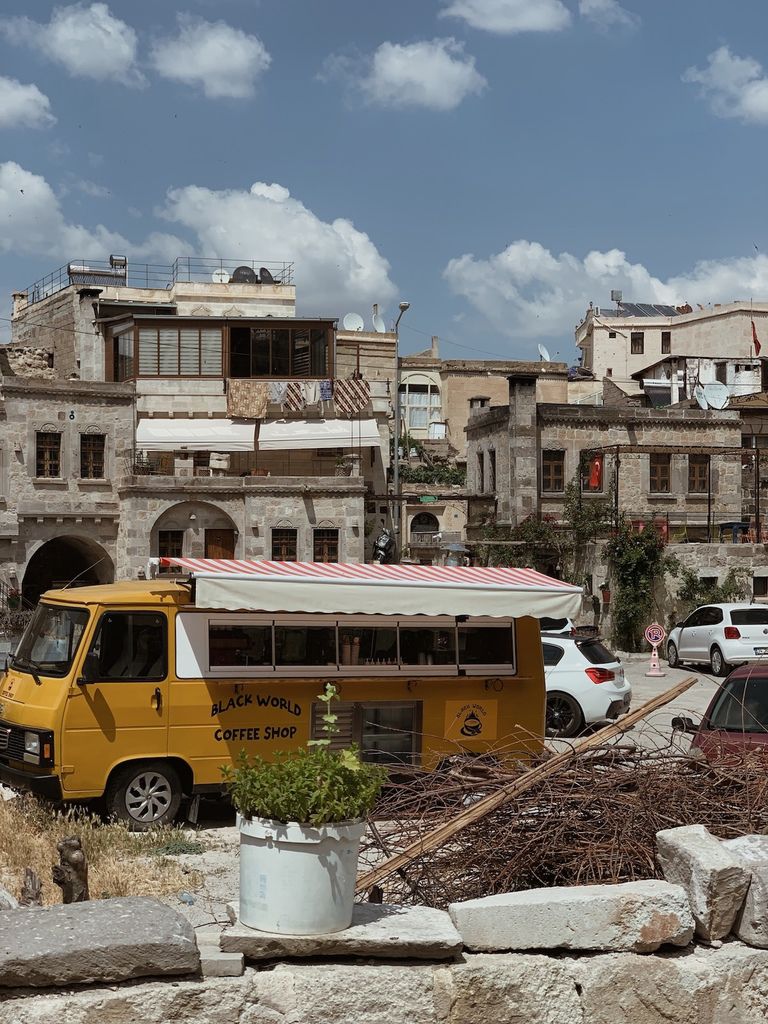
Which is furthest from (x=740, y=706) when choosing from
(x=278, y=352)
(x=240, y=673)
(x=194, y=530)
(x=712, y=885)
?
(x=278, y=352)

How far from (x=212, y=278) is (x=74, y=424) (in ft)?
52.4

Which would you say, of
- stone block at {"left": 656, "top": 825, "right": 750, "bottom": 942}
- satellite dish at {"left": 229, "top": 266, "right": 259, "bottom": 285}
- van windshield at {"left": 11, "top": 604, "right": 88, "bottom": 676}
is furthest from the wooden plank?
satellite dish at {"left": 229, "top": 266, "right": 259, "bottom": 285}

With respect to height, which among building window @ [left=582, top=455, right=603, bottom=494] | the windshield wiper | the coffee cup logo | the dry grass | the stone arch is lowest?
the dry grass

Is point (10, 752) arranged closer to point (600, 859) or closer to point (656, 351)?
point (600, 859)

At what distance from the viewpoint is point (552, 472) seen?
140 ft

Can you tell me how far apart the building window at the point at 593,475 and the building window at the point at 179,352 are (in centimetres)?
1512

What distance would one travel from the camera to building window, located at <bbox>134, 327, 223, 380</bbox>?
4759 centimetres

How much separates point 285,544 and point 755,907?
126ft

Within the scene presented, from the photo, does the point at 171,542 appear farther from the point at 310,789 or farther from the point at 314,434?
the point at 310,789

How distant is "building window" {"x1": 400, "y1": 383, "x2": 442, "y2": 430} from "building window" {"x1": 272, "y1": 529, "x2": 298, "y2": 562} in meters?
24.5

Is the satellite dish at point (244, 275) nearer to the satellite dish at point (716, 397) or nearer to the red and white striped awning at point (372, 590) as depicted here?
the satellite dish at point (716, 397)

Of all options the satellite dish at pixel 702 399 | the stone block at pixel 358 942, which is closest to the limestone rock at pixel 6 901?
the stone block at pixel 358 942

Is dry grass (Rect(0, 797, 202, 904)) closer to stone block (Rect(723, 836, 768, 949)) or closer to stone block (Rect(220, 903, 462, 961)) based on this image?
stone block (Rect(220, 903, 462, 961))


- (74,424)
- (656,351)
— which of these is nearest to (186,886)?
(74,424)
